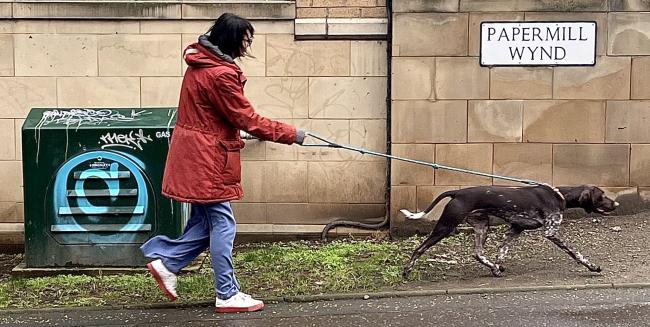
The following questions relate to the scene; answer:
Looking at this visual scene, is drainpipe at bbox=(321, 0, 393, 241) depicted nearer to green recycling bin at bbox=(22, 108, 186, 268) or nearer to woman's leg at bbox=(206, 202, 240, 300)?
green recycling bin at bbox=(22, 108, 186, 268)

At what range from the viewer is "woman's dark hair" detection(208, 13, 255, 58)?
4.70 metres

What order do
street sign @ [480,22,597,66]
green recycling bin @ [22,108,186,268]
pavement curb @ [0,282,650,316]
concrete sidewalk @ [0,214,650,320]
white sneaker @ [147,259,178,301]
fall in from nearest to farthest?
white sneaker @ [147,259,178,301], pavement curb @ [0,282,650,316], concrete sidewalk @ [0,214,650,320], green recycling bin @ [22,108,186,268], street sign @ [480,22,597,66]

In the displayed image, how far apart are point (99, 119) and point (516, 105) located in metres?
3.41

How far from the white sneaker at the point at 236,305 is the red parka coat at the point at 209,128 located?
0.62 meters

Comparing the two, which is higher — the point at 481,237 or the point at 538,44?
the point at 538,44

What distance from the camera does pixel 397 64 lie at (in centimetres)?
700

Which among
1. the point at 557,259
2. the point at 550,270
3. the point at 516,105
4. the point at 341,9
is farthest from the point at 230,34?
the point at 516,105

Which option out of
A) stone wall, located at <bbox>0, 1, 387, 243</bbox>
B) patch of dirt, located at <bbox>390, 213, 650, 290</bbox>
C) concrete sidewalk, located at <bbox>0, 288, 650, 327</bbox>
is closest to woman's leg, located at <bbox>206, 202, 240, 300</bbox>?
concrete sidewalk, located at <bbox>0, 288, 650, 327</bbox>

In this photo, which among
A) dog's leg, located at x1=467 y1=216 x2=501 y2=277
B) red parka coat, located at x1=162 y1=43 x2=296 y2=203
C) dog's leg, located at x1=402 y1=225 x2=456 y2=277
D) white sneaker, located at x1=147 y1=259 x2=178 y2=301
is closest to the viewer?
red parka coat, located at x1=162 y1=43 x2=296 y2=203

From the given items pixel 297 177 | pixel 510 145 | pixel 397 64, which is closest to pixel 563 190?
pixel 510 145

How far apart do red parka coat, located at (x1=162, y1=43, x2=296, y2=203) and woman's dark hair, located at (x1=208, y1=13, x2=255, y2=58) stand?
0.07 metres

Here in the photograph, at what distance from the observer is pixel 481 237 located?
221 inches

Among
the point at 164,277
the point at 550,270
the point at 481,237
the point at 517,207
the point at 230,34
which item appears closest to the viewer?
the point at 230,34

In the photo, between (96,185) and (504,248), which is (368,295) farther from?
(96,185)
